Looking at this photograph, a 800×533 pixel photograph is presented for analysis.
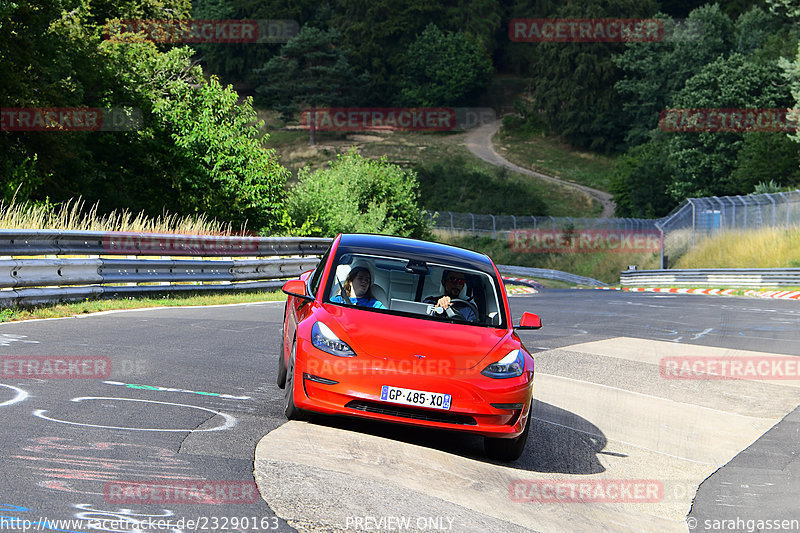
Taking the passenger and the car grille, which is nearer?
the car grille

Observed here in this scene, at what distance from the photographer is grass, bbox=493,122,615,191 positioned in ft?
319

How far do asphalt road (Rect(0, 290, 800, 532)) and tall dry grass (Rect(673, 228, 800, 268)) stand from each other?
95.6 feet

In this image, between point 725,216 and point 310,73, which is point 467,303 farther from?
point 310,73

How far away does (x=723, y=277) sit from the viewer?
39.2 meters

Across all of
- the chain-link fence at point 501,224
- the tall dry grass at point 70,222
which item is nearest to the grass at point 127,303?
the tall dry grass at point 70,222

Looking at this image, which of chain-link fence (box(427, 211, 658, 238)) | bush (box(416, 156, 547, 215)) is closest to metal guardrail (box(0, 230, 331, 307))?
chain-link fence (box(427, 211, 658, 238))

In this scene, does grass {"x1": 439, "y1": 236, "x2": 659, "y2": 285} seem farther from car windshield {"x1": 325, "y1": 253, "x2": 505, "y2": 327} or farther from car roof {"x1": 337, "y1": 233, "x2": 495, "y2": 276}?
car windshield {"x1": 325, "y1": 253, "x2": 505, "y2": 327}

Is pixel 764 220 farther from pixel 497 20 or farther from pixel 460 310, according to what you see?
pixel 497 20

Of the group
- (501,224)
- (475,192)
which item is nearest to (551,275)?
(501,224)

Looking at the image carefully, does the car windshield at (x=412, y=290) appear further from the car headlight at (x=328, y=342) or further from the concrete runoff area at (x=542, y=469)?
the concrete runoff area at (x=542, y=469)

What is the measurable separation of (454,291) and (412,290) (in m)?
0.38

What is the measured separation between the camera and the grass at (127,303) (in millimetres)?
13438

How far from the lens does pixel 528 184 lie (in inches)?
3570

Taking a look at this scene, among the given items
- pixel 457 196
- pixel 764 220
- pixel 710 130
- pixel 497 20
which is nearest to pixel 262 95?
pixel 497 20
